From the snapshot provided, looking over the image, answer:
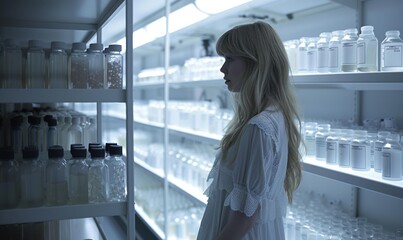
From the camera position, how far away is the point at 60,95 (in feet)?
4.31

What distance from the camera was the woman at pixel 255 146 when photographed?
124 centimetres

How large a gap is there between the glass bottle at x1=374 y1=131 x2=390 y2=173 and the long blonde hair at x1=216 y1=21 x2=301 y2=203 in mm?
306

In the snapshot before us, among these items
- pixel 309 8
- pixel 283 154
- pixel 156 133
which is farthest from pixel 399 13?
pixel 156 133

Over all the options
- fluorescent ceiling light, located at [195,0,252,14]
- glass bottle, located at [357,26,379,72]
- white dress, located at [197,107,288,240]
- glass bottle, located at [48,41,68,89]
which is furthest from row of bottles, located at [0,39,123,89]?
glass bottle, located at [357,26,379,72]

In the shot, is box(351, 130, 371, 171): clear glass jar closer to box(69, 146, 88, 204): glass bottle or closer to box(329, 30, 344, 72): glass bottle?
box(329, 30, 344, 72): glass bottle

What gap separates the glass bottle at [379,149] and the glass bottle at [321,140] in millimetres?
237

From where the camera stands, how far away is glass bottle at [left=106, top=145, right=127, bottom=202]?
58.0 inches

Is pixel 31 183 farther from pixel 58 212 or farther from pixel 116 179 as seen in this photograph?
pixel 116 179

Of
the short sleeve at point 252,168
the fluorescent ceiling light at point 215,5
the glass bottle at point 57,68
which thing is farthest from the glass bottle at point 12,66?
the fluorescent ceiling light at point 215,5

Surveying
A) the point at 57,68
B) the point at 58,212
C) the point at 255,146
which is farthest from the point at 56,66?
the point at 255,146

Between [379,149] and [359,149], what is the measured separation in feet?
0.25

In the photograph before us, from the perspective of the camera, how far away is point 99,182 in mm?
1448

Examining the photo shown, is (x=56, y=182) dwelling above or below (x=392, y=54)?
below

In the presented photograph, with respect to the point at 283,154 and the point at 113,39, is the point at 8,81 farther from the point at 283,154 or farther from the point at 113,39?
the point at 113,39
